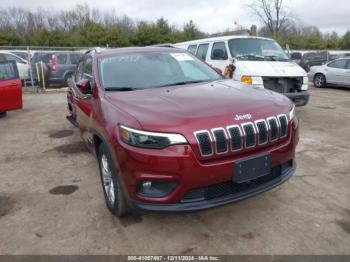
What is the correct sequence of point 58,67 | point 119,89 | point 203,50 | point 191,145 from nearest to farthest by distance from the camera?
point 191,145
point 119,89
point 203,50
point 58,67

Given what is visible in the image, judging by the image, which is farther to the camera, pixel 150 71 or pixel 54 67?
pixel 54 67

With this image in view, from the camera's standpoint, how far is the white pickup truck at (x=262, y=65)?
7.46 metres

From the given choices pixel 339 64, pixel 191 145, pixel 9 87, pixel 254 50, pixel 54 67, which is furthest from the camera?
pixel 54 67

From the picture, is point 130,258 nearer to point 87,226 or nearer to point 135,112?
point 87,226

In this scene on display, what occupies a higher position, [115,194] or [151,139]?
[151,139]

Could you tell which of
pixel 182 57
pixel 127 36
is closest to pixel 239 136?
pixel 182 57

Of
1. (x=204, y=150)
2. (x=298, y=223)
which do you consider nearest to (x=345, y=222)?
(x=298, y=223)

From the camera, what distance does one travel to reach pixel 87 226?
3.46m

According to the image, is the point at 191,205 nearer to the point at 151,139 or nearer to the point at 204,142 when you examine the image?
the point at 204,142

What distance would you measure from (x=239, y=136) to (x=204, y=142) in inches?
13.1

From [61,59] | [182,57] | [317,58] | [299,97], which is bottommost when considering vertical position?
[299,97]

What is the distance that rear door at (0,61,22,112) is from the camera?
27.5 ft

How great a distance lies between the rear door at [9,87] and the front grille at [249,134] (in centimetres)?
724

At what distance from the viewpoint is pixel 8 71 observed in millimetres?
8586
